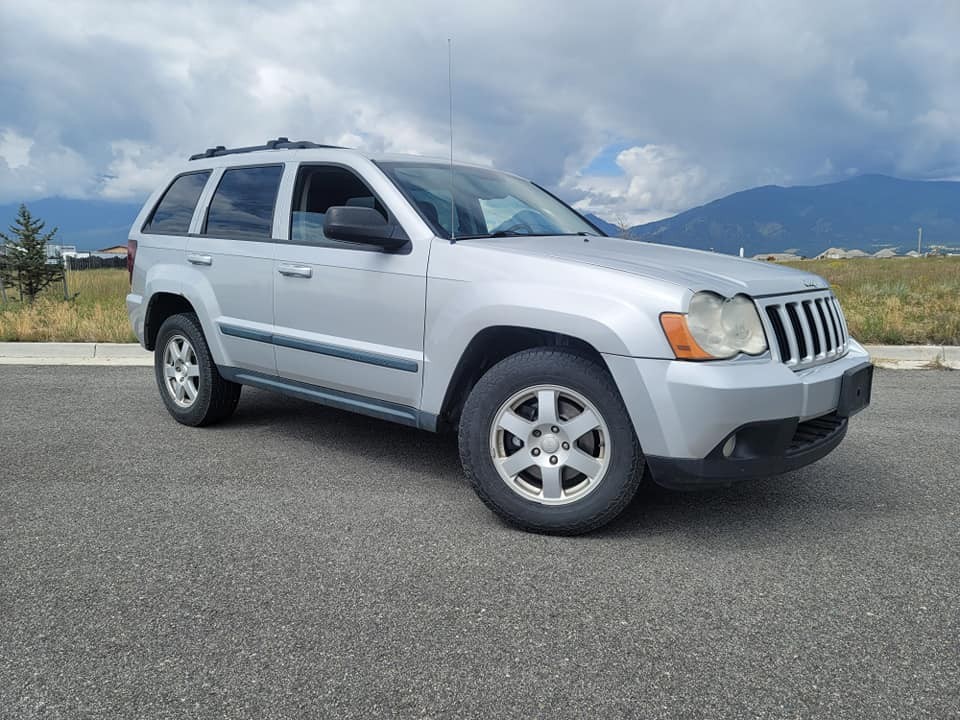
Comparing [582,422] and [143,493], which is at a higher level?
[582,422]

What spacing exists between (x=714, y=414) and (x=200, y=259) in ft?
11.3

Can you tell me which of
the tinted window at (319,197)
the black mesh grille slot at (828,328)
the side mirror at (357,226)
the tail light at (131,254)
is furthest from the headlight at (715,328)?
the tail light at (131,254)

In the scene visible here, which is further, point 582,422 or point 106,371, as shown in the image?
point 106,371

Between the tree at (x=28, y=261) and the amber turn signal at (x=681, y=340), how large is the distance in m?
39.4

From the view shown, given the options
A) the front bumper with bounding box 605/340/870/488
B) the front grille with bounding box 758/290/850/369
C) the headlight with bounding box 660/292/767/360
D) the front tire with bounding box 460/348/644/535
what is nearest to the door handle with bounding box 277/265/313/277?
the front tire with bounding box 460/348/644/535

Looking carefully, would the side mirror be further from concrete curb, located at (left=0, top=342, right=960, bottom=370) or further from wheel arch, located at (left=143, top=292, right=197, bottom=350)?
concrete curb, located at (left=0, top=342, right=960, bottom=370)

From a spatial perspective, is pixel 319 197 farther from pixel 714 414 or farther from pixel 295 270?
pixel 714 414

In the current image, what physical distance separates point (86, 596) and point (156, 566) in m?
0.30

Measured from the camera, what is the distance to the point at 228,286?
4859 mm

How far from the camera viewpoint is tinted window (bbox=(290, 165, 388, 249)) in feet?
14.3

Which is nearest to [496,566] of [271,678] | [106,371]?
[271,678]

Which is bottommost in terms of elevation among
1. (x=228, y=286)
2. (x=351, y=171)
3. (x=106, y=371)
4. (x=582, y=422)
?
(x=106, y=371)

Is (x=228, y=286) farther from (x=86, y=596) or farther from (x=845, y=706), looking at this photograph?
(x=845, y=706)

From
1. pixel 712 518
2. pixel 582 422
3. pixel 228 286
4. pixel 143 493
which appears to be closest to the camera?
pixel 582 422
